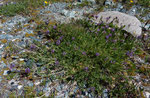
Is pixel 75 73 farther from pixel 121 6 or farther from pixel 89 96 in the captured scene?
pixel 121 6

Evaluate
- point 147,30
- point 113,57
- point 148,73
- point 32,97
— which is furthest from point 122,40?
point 32,97

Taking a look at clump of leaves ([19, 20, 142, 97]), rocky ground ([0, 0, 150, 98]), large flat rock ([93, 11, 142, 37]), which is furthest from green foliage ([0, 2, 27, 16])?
large flat rock ([93, 11, 142, 37])

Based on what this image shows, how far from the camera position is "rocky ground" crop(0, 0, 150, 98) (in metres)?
3.21

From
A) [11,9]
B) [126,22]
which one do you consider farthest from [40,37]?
[126,22]

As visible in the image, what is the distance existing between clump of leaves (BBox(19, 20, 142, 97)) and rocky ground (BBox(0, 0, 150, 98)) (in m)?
0.27

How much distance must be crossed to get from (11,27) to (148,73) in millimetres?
4638

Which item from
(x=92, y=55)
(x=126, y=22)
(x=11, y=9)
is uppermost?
(x=11, y=9)

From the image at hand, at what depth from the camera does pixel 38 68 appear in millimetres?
3609

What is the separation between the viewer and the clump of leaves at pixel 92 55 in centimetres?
331

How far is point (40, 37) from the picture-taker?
4.63m

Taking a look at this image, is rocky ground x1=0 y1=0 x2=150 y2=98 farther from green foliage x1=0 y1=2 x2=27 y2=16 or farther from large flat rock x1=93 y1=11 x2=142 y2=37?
large flat rock x1=93 y1=11 x2=142 y2=37

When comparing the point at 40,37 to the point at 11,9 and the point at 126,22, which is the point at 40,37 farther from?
the point at 126,22

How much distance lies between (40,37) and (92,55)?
1884 mm

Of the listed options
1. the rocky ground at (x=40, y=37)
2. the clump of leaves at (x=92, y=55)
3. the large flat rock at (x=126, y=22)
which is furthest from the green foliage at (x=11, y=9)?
the large flat rock at (x=126, y=22)
